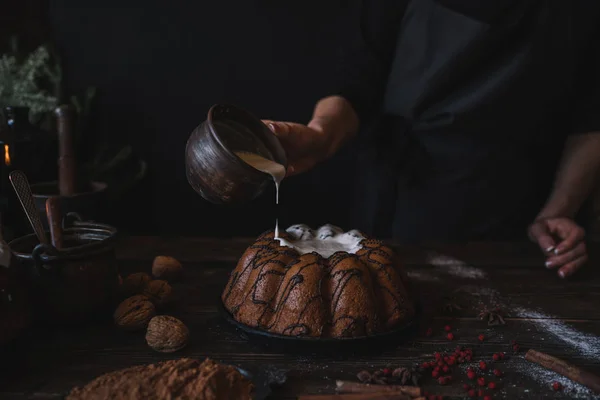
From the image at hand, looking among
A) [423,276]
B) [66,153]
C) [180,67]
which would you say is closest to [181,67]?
[180,67]

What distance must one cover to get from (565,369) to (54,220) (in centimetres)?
124

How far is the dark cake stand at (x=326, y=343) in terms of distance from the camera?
1.28 m

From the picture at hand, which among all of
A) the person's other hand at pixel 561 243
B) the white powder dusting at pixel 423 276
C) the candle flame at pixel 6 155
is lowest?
the white powder dusting at pixel 423 276

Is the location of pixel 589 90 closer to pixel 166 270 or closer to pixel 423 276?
pixel 423 276

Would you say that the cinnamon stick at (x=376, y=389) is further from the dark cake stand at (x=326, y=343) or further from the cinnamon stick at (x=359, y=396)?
the dark cake stand at (x=326, y=343)

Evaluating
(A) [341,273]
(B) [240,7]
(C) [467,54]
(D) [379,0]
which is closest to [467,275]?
(A) [341,273]

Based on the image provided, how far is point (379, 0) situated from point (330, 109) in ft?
1.63

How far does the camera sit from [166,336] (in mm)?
1283

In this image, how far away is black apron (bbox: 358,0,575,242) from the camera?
6.96 feet

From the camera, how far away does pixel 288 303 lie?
1.34 meters

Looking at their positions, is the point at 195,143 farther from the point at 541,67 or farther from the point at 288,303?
the point at 541,67

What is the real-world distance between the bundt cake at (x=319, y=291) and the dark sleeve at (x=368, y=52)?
1039mm

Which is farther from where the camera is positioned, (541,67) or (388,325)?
(541,67)

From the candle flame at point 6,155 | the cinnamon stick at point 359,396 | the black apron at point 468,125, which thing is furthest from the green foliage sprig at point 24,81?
the cinnamon stick at point 359,396
